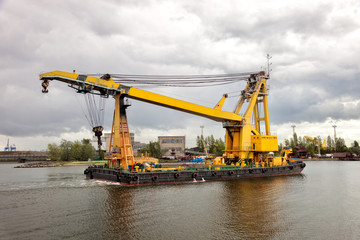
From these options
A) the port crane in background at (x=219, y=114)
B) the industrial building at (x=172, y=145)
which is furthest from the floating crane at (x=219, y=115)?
the industrial building at (x=172, y=145)

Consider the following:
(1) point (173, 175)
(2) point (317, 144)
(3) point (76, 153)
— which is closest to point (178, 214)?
(1) point (173, 175)

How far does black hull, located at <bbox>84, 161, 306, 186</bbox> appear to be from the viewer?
27.8 m

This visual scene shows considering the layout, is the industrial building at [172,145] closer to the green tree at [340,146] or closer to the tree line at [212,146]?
the tree line at [212,146]

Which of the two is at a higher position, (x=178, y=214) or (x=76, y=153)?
(x=76, y=153)

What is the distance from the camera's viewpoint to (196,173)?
3153 cm

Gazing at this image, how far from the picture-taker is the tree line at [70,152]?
91500 millimetres

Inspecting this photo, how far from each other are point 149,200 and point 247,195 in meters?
8.78

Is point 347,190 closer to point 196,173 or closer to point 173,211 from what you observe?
point 196,173

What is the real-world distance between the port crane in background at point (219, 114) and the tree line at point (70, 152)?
192ft

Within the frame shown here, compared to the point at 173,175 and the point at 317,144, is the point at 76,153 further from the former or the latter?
the point at 317,144

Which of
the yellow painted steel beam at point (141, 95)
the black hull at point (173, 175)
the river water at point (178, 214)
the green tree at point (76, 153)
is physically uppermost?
the yellow painted steel beam at point (141, 95)

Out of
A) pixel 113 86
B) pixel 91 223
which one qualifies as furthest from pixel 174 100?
pixel 91 223

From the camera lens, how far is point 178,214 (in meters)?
16.8

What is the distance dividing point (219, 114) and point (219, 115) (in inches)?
5.6
